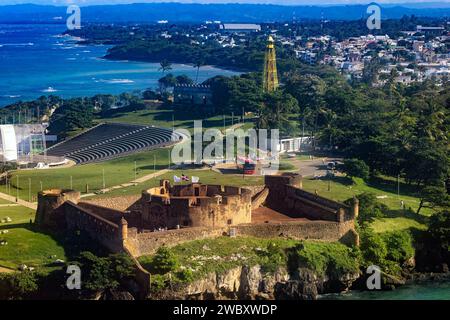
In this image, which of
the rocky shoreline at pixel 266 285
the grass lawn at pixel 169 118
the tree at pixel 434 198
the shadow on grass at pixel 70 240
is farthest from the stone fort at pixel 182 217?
the grass lawn at pixel 169 118

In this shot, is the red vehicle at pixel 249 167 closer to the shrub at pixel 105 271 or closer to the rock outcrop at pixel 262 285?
the rock outcrop at pixel 262 285

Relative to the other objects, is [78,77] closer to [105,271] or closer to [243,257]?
[243,257]

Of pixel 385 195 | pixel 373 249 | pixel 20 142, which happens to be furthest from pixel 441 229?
pixel 20 142

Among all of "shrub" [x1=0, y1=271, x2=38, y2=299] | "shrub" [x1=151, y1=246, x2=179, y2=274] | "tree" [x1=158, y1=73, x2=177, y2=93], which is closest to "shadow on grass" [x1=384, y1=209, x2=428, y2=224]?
"shrub" [x1=151, y1=246, x2=179, y2=274]
